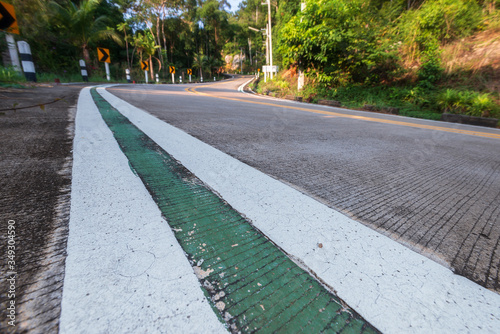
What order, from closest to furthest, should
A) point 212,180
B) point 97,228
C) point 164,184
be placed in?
point 97,228
point 164,184
point 212,180

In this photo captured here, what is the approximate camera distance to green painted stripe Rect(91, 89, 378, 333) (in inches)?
24.2

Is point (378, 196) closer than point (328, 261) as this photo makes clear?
No

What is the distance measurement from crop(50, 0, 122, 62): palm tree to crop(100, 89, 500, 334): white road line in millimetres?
23630

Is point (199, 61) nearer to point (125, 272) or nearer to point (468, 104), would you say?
point (468, 104)

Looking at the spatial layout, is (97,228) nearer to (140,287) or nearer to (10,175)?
(140,287)

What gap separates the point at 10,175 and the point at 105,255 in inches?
42.0

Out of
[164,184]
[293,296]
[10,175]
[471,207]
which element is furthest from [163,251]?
[471,207]

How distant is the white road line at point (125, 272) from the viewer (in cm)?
57

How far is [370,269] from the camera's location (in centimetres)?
79

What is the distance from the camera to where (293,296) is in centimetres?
69

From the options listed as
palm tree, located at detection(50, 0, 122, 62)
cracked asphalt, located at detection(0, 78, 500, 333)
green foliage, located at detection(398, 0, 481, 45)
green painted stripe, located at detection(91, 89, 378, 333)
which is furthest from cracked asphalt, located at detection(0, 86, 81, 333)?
palm tree, located at detection(50, 0, 122, 62)

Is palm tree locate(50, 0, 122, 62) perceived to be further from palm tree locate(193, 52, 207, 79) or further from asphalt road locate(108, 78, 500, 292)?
asphalt road locate(108, 78, 500, 292)

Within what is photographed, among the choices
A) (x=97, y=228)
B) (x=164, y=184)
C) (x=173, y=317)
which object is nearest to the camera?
(x=173, y=317)

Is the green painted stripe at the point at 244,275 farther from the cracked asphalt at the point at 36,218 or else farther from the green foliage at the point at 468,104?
the green foliage at the point at 468,104
